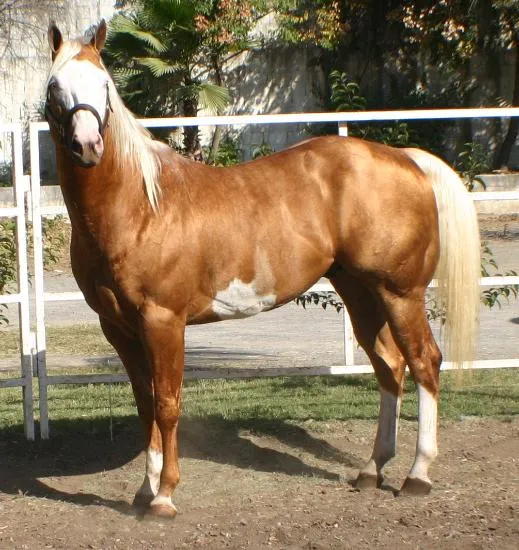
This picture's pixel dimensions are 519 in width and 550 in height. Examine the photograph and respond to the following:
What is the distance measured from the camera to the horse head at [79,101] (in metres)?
3.81

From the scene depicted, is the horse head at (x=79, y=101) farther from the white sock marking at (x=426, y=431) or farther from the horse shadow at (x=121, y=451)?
the white sock marking at (x=426, y=431)

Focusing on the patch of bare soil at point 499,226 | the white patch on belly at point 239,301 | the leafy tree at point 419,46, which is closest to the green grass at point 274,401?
the white patch on belly at point 239,301

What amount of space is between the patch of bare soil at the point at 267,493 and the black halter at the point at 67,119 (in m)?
1.71

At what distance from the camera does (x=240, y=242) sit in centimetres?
455

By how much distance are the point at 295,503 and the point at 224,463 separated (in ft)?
2.89

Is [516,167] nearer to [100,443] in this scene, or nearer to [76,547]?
[100,443]

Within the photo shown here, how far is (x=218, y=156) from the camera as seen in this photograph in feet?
59.1

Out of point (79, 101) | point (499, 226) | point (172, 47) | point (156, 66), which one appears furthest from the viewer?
point (499, 226)

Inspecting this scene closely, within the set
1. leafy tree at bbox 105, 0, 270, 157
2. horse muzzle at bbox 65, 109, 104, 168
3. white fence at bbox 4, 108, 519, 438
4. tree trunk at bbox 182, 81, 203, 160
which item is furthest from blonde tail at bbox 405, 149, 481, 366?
leafy tree at bbox 105, 0, 270, 157

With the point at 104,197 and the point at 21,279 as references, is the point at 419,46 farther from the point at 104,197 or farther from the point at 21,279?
the point at 104,197

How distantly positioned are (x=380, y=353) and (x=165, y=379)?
1342 mm

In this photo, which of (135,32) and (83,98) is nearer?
(83,98)

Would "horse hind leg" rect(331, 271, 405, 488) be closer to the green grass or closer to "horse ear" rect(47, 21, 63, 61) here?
the green grass

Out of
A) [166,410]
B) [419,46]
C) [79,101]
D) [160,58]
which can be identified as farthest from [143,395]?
[419,46]
